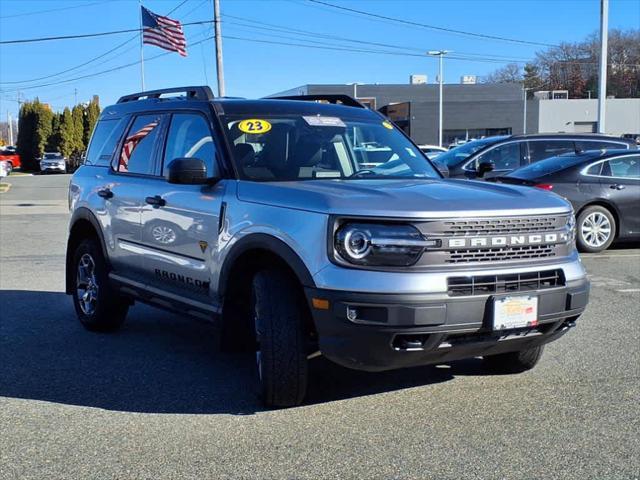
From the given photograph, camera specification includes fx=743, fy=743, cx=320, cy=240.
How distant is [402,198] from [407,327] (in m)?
0.76

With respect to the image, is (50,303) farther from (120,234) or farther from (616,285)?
(616,285)

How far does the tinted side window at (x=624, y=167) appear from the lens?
38.2 feet

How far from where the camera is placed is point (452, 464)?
380 centimetres

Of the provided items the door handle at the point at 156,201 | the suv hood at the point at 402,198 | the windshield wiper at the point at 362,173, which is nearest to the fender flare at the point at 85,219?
the door handle at the point at 156,201

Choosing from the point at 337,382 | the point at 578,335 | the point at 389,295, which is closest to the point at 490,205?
the point at 389,295

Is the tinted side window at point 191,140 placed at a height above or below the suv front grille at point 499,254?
above

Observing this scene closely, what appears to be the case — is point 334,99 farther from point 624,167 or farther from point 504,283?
point 624,167

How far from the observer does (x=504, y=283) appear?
13.7ft

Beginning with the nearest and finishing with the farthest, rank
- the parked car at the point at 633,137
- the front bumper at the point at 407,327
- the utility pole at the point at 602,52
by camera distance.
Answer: the front bumper at the point at 407,327 < the parked car at the point at 633,137 < the utility pole at the point at 602,52

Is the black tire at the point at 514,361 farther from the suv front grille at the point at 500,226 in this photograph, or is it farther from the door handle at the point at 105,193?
the door handle at the point at 105,193

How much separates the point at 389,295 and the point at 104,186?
11.6 feet

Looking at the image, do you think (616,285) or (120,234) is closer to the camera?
(120,234)

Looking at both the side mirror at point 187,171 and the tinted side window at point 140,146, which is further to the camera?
the tinted side window at point 140,146

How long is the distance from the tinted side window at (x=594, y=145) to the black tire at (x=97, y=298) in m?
10.5
